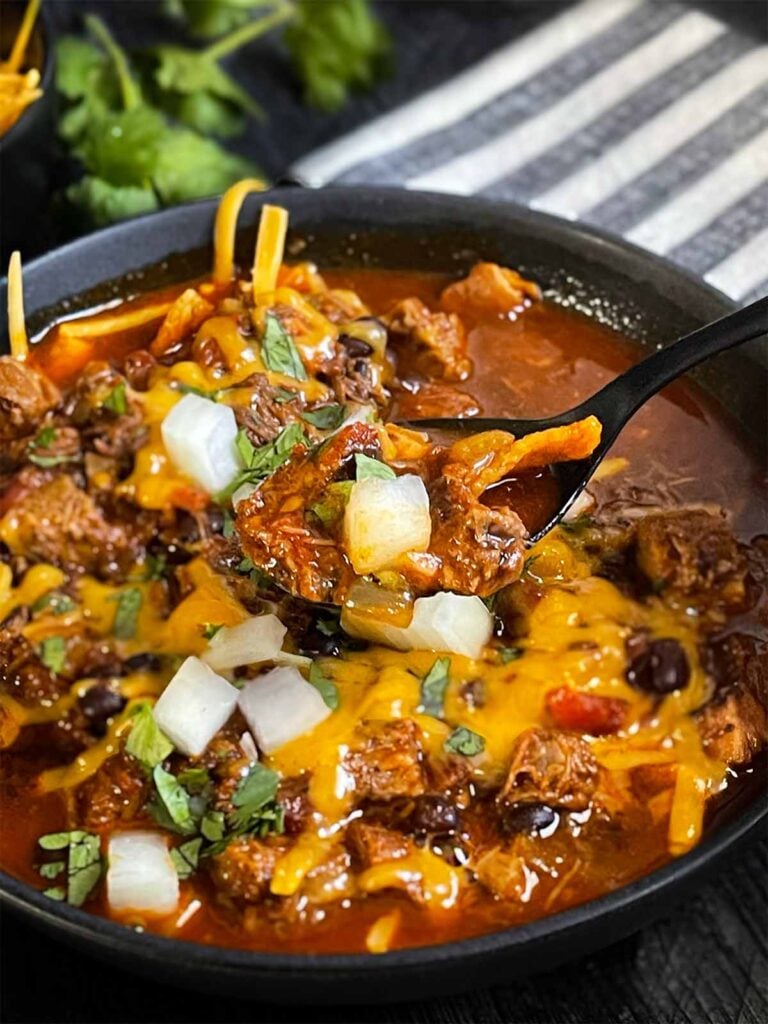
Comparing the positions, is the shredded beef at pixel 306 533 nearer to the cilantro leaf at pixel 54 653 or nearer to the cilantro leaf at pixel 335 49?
the cilantro leaf at pixel 54 653

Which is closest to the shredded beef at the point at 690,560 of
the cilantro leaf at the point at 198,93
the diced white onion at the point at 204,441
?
the diced white onion at the point at 204,441

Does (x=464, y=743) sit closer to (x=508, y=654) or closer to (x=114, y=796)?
(x=508, y=654)

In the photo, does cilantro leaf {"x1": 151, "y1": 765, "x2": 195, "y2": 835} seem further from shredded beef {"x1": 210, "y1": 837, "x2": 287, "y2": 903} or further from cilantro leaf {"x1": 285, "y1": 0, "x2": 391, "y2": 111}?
cilantro leaf {"x1": 285, "y1": 0, "x2": 391, "y2": 111}

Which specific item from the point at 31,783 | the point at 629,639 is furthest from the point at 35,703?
the point at 629,639

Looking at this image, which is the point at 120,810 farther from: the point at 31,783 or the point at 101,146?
the point at 101,146

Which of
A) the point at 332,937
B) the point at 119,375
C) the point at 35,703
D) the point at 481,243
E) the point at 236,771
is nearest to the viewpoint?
the point at 332,937

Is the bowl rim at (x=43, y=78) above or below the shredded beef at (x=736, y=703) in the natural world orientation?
above

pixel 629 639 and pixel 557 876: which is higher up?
pixel 629 639
